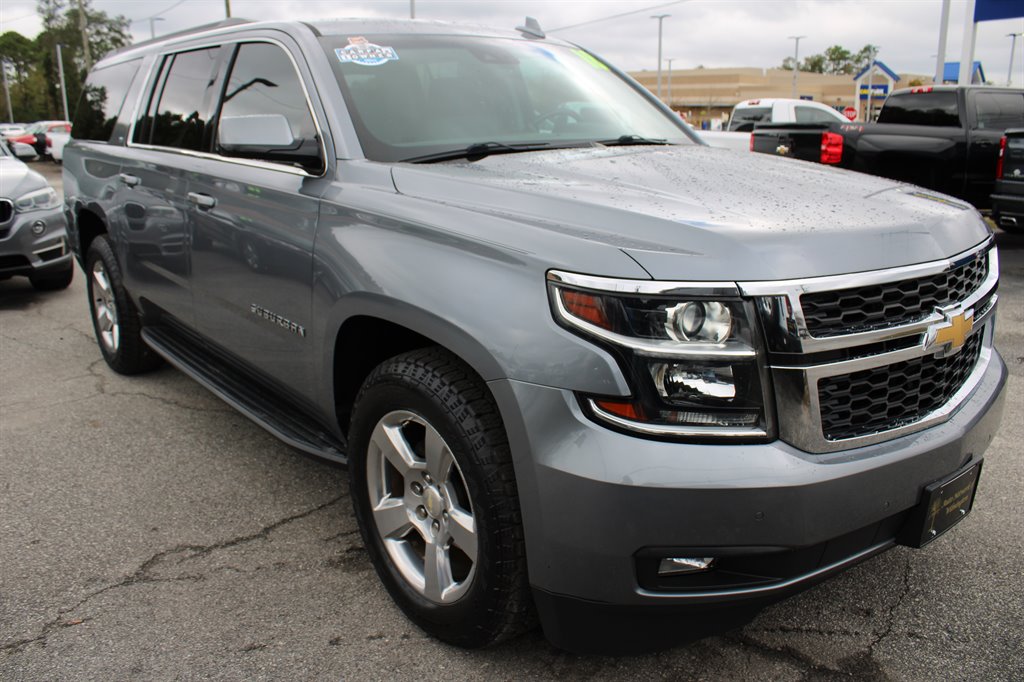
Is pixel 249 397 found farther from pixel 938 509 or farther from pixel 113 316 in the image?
pixel 938 509

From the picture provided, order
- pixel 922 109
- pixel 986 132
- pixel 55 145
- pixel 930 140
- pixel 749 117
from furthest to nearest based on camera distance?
pixel 55 145 < pixel 749 117 < pixel 922 109 < pixel 930 140 < pixel 986 132

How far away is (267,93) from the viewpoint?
338cm

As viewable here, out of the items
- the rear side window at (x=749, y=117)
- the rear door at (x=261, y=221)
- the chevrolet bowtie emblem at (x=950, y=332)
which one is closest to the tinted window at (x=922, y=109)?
the rear side window at (x=749, y=117)

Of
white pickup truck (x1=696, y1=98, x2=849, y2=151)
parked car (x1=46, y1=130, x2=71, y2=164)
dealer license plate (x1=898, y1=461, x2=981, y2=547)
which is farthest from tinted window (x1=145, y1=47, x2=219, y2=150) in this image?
parked car (x1=46, y1=130, x2=71, y2=164)

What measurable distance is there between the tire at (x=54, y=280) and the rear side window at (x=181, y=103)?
12.3ft

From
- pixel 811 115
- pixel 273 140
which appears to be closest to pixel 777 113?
pixel 811 115

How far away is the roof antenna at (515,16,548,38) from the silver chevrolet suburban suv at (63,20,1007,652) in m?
0.68

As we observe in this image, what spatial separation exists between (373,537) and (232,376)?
1424 mm

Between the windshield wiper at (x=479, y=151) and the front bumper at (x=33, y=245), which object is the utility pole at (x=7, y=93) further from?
the windshield wiper at (x=479, y=151)

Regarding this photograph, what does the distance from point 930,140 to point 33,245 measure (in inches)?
370

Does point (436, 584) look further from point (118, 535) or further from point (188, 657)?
point (118, 535)

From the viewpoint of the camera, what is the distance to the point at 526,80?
11.5ft

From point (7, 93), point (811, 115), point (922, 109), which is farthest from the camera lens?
point (7, 93)

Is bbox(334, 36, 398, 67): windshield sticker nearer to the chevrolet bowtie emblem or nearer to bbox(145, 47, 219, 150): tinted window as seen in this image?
bbox(145, 47, 219, 150): tinted window
